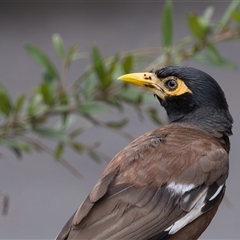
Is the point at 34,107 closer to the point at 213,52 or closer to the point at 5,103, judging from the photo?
the point at 5,103

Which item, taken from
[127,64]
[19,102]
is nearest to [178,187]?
[127,64]

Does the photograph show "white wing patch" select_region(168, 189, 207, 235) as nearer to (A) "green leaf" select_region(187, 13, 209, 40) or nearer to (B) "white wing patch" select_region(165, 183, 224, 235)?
(B) "white wing patch" select_region(165, 183, 224, 235)

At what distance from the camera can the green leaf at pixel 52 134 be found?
363 cm

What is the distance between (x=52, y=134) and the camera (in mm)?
3631

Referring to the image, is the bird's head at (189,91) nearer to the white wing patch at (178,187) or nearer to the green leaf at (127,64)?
the green leaf at (127,64)

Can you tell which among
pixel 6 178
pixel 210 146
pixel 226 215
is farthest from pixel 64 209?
pixel 210 146

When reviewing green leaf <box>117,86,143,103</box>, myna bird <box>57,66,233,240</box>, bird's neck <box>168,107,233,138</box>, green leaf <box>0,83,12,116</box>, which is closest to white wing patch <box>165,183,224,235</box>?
myna bird <box>57,66,233,240</box>

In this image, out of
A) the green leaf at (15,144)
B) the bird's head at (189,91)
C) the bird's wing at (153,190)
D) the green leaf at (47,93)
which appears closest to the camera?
the bird's wing at (153,190)

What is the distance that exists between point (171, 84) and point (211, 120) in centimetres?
21

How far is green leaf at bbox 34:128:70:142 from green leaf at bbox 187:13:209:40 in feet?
2.12

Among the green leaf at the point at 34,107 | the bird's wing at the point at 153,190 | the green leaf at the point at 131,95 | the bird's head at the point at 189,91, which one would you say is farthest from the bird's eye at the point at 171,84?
the green leaf at the point at 34,107

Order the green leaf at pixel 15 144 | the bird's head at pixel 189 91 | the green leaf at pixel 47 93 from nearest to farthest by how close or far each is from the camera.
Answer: the green leaf at pixel 15 144 → the green leaf at pixel 47 93 → the bird's head at pixel 189 91

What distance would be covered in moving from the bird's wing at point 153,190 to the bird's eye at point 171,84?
0.26 metres

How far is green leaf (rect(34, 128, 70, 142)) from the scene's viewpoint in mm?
3627
